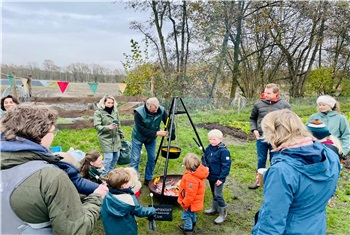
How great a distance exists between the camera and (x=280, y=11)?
1510 cm

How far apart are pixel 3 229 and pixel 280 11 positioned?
16.6m

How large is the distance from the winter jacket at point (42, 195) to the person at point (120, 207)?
98 centimetres

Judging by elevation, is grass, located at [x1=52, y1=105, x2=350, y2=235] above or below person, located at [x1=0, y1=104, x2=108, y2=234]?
below

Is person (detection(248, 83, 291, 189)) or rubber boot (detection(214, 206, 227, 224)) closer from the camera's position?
rubber boot (detection(214, 206, 227, 224))

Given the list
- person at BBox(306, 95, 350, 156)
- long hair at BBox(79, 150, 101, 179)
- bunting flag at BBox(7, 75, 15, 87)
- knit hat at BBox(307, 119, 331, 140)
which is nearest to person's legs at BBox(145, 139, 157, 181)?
long hair at BBox(79, 150, 101, 179)

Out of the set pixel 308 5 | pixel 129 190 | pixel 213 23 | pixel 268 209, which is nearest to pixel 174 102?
pixel 129 190

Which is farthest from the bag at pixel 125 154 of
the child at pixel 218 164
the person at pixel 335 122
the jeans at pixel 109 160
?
the person at pixel 335 122

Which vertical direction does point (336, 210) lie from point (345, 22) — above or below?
below

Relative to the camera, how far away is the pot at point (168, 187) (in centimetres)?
399

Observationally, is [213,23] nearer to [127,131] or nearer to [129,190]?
[127,131]

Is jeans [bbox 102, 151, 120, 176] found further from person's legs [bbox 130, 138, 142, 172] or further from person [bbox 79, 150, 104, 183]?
person [bbox 79, 150, 104, 183]

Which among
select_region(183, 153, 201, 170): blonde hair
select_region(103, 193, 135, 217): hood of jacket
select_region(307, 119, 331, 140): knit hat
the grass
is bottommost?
the grass

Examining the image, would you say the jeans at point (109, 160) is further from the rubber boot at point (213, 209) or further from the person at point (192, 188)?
the rubber boot at point (213, 209)

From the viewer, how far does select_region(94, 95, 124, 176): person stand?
4.42 metres
